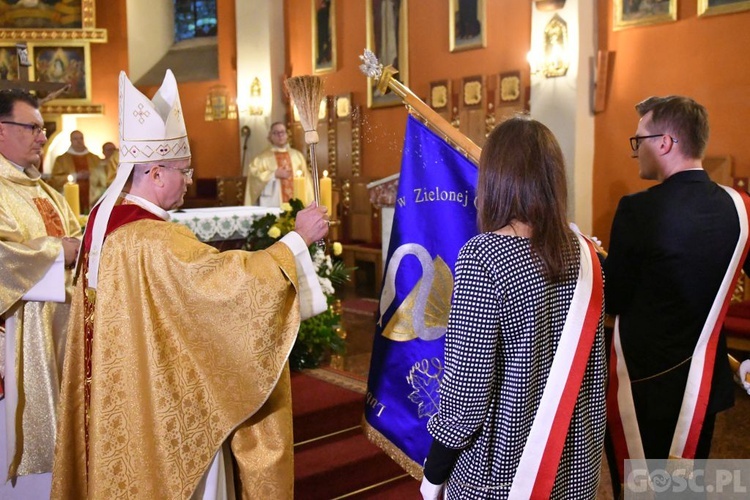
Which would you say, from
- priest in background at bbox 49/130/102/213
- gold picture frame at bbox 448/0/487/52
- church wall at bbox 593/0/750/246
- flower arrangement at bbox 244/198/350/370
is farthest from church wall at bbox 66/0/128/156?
flower arrangement at bbox 244/198/350/370

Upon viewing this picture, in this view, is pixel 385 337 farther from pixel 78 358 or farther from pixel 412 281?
pixel 78 358

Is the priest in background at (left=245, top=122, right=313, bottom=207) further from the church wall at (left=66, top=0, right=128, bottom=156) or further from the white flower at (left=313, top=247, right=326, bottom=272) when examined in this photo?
the church wall at (left=66, top=0, right=128, bottom=156)

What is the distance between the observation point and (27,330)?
10.0ft

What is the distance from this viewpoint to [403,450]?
2.41 m

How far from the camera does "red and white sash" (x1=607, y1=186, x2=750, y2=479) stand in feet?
7.73

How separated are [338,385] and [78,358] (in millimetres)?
1968

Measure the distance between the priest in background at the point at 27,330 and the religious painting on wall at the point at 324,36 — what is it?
7711mm

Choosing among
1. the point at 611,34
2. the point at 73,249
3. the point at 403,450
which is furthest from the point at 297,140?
the point at 403,450

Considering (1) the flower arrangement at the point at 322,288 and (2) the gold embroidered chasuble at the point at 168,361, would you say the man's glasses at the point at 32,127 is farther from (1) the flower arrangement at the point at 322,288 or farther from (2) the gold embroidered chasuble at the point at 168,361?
(1) the flower arrangement at the point at 322,288

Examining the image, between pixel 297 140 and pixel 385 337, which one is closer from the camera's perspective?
pixel 385 337

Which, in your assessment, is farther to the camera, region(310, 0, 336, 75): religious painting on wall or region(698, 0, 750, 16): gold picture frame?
region(310, 0, 336, 75): religious painting on wall

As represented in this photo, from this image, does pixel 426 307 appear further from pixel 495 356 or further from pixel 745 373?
pixel 745 373

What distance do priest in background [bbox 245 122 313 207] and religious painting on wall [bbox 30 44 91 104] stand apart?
5.45 metres

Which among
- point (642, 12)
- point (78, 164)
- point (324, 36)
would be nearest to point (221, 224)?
point (642, 12)
